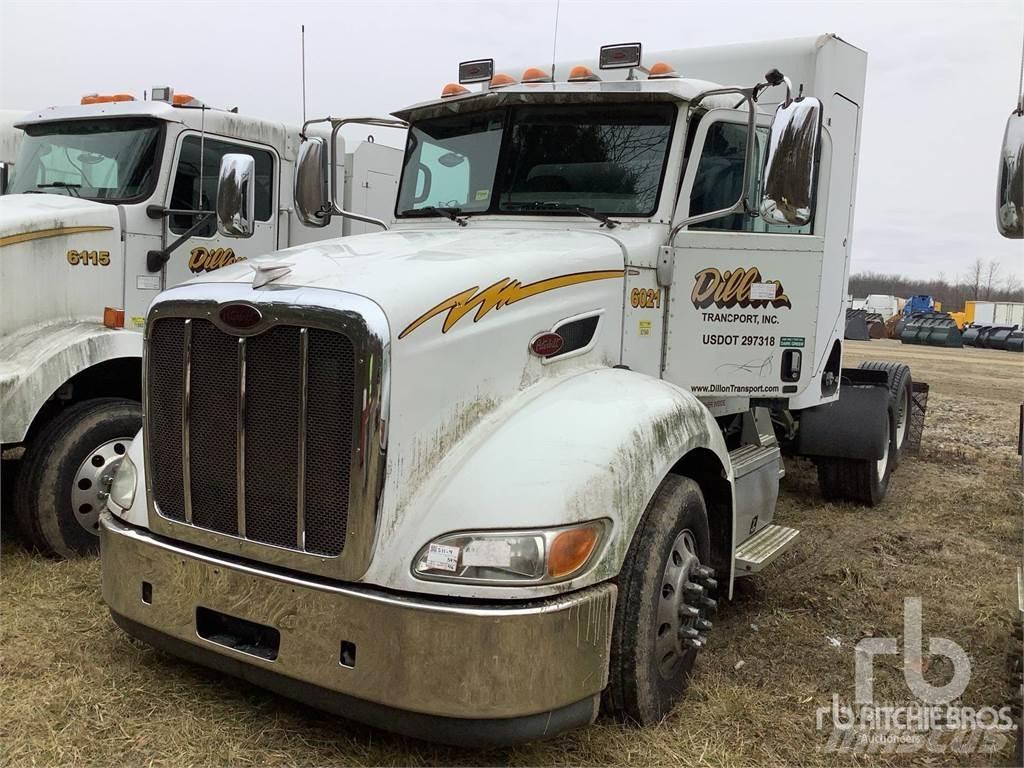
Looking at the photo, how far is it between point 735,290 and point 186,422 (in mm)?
2830

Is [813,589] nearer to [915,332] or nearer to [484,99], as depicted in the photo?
[484,99]

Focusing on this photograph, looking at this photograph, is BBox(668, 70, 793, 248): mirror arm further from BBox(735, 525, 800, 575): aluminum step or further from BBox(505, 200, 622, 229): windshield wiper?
BBox(735, 525, 800, 575): aluminum step

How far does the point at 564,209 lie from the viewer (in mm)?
4379

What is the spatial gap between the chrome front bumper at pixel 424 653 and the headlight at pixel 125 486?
21.9 inches

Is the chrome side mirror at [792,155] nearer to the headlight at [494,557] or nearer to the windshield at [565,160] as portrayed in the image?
the windshield at [565,160]

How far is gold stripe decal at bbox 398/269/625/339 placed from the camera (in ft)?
9.95

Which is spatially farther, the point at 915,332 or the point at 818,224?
the point at 915,332

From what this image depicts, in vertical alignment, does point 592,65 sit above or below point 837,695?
above

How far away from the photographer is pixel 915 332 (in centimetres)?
3816

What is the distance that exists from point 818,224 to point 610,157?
1.76 m

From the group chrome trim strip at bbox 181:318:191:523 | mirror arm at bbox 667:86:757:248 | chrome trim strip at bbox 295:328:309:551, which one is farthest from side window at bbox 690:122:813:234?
chrome trim strip at bbox 181:318:191:523

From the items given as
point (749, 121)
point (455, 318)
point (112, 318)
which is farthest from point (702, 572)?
point (112, 318)

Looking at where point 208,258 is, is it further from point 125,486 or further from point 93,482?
point 125,486

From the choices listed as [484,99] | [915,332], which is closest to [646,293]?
[484,99]
